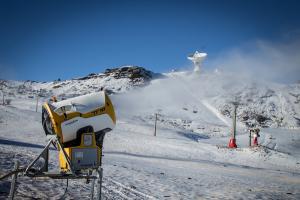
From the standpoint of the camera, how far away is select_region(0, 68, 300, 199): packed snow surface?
43.6 feet

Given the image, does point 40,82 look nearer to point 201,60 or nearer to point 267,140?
point 201,60

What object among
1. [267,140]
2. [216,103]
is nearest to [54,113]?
[267,140]

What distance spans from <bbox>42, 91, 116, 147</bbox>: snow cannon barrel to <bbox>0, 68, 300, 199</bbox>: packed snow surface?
232cm

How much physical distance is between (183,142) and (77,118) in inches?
1321

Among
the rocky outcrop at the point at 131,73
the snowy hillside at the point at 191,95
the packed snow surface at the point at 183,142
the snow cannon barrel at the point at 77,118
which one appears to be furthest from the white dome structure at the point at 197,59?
the snow cannon barrel at the point at 77,118

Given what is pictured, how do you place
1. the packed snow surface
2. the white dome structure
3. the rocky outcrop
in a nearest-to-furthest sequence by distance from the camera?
the packed snow surface < the rocky outcrop < the white dome structure

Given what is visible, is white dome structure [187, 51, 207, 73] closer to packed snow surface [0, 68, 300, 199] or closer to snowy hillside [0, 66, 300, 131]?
snowy hillside [0, 66, 300, 131]

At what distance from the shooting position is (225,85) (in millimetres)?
133000

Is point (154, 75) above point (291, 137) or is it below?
above

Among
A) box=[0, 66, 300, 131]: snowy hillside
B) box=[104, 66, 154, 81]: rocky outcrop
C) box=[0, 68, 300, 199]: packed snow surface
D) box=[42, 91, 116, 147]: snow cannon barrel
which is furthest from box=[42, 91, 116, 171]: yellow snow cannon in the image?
box=[104, 66, 154, 81]: rocky outcrop

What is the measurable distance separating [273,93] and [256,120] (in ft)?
104

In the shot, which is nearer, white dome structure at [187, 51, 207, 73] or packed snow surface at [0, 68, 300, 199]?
packed snow surface at [0, 68, 300, 199]

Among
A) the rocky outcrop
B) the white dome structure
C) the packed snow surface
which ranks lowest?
the packed snow surface

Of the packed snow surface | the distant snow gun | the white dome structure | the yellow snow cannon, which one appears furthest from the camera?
the white dome structure
